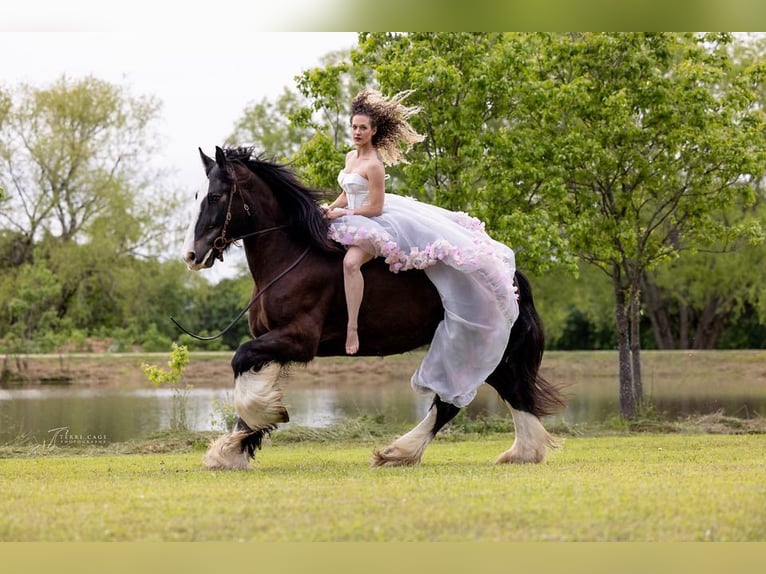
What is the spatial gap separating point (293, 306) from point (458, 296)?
4.65 feet

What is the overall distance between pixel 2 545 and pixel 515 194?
11136mm

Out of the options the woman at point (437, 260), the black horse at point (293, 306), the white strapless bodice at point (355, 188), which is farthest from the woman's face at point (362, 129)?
the black horse at point (293, 306)

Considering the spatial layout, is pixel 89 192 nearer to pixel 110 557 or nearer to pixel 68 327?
pixel 68 327

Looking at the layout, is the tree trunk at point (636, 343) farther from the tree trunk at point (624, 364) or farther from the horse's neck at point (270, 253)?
the horse's neck at point (270, 253)

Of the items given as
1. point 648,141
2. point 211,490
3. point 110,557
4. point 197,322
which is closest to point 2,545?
point 110,557

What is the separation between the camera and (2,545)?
16.6 ft

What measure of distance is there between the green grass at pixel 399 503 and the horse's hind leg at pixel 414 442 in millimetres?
200

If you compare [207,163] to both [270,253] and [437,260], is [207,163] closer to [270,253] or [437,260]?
[270,253]

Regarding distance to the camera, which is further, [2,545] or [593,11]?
[593,11]

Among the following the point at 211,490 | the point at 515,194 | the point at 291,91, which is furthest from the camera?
the point at 291,91

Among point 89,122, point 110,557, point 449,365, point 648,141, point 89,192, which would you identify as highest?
point 89,122

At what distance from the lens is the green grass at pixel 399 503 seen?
16.7ft

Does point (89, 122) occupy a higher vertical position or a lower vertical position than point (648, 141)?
higher

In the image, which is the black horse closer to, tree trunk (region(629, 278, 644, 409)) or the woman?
the woman
